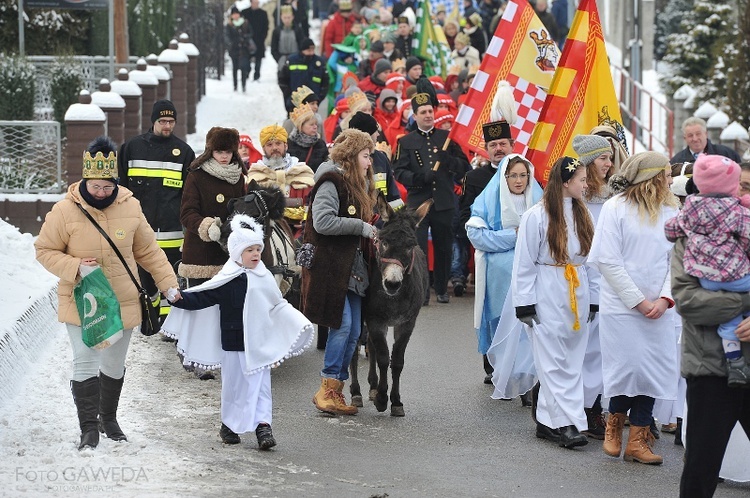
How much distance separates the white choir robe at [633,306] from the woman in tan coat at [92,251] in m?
2.70

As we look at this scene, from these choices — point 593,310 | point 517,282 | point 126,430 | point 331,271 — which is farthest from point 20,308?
point 593,310

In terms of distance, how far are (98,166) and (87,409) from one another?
144cm

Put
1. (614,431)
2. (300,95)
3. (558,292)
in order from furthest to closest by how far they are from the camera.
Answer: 1. (300,95)
2. (558,292)
3. (614,431)

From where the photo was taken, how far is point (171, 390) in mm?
11016

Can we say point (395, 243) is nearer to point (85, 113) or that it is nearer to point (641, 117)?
point (85, 113)

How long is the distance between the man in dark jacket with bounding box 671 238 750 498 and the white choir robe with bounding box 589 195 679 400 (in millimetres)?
1657

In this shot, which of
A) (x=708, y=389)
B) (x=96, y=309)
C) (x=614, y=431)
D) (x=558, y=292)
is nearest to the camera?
(x=708, y=389)

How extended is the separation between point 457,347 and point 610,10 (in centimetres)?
3597

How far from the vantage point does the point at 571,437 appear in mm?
9531

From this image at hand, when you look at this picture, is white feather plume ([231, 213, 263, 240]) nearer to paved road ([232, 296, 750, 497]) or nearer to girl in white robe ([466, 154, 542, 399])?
paved road ([232, 296, 750, 497])

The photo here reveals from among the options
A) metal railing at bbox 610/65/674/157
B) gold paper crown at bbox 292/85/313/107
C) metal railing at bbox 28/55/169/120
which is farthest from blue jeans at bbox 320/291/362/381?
metal railing at bbox 610/65/674/157

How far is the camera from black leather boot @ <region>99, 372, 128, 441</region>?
9.08m

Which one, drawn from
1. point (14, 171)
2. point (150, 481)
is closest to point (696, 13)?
point (14, 171)

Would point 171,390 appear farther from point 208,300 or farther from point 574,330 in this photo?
point 574,330
